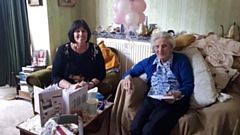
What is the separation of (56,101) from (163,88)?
97 centimetres

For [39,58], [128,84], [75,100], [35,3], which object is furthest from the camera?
[39,58]

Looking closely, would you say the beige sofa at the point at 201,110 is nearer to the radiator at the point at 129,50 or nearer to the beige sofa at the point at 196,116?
the beige sofa at the point at 196,116

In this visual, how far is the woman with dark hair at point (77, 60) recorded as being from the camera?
2.08m

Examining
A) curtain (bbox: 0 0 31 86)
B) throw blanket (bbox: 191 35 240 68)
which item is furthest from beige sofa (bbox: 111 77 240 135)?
curtain (bbox: 0 0 31 86)

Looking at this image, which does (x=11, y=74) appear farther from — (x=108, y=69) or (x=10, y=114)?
(x=108, y=69)

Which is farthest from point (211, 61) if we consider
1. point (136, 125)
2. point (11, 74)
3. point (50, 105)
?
point (11, 74)

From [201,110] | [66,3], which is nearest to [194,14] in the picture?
[201,110]

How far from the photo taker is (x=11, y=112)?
8.95 ft

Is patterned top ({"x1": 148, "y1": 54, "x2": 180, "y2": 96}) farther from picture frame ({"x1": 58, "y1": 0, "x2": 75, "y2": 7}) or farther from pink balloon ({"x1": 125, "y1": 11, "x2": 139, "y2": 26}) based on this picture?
picture frame ({"x1": 58, "y1": 0, "x2": 75, "y2": 7})

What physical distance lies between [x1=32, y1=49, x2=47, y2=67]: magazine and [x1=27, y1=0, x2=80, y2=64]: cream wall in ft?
0.25

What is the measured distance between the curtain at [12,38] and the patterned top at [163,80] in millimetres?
2195

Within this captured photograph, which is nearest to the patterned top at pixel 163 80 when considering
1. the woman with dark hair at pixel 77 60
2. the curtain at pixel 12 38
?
the woman with dark hair at pixel 77 60

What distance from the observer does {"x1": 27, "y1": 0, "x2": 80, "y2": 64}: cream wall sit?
10.1ft

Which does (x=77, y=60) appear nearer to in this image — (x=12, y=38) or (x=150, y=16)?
(x=150, y=16)
